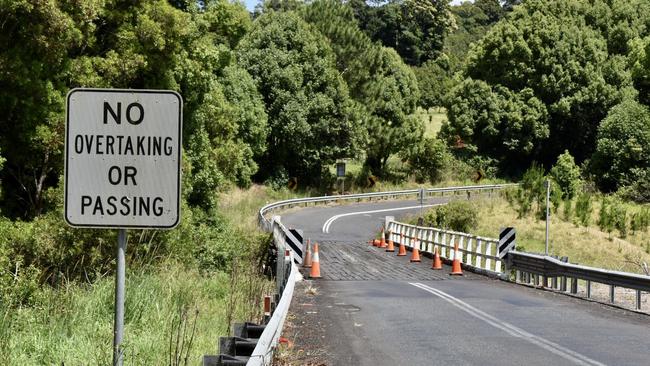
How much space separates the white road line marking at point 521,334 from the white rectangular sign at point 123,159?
22.3ft

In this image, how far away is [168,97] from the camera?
4.97m

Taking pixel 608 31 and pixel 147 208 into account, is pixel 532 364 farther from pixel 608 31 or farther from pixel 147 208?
pixel 608 31

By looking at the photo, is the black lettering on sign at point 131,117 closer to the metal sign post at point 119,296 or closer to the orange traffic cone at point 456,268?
the metal sign post at point 119,296

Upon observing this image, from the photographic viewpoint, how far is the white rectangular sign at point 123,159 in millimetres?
4961

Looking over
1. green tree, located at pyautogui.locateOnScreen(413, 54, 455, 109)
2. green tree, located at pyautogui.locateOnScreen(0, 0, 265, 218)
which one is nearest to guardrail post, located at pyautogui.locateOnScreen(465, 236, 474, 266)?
green tree, located at pyautogui.locateOnScreen(0, 0, 265, 218)

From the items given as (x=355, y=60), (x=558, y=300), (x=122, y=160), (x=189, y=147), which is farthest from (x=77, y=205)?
(x=355, y=60)

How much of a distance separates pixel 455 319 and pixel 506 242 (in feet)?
33.1

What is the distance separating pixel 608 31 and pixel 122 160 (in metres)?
78.6

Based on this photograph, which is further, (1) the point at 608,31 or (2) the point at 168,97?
(1) the point at 608,31

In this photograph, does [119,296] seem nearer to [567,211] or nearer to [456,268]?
[456,268]

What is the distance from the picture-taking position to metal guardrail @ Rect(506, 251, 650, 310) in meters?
16.4

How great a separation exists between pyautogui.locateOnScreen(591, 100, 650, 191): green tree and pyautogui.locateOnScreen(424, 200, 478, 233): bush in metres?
21.6

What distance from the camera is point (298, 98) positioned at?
60.2 metres

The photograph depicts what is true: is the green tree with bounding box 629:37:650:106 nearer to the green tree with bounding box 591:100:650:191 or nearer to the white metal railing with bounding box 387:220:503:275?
the green tree with bounding box 591:100:650:191
